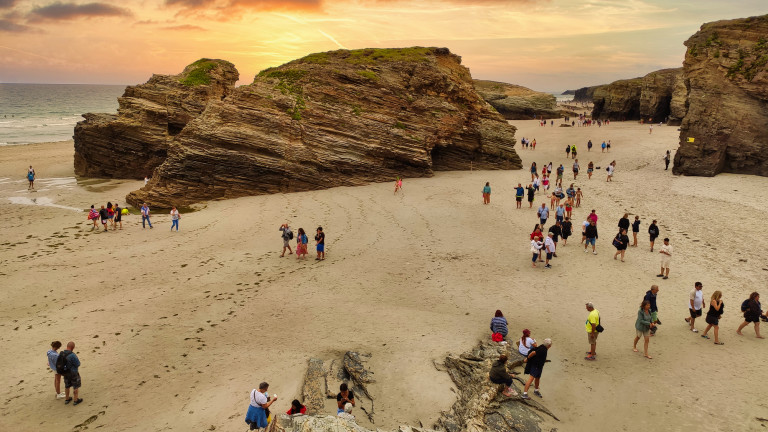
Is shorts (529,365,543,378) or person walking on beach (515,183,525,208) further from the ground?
person walking on beach (515,183,525,208)

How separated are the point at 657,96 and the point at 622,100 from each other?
8016 mm

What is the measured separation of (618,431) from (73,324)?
48.5 ft

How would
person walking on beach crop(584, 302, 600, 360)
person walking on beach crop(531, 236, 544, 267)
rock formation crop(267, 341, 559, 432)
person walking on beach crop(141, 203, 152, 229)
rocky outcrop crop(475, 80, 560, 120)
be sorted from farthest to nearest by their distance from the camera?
rocky outcrop crop(475, 80, 560, 120)
person walking on beach crop(141, 203, 152, 229)
person walking on beach crop(531, 236, 544, 267)
person walking on beach crop(584, 302, 600, 360)
rock formation crop(267, 341, 559, 432)

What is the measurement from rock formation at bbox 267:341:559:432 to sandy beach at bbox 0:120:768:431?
30cm

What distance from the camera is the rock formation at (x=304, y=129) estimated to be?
29203 mm

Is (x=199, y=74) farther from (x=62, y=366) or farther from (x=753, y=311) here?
(x=753, y=311)

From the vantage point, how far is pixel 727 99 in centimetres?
3231

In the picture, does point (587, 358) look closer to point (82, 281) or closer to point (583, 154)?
point (82, 281)

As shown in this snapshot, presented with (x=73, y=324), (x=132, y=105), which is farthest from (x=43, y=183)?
(x=73, y=324)

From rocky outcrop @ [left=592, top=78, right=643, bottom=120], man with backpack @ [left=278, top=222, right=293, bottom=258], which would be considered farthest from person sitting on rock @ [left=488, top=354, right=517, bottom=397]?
rocky outcrop @ [left=592, top=78, right=643, bottom=120]

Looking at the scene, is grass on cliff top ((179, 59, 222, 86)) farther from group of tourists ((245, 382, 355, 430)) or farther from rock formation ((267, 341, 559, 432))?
group of tourists ((245, 382, 355, 430))

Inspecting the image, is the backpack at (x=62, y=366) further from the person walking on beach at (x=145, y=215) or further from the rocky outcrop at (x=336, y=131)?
the rocky outcrop at (x=336, y=131)

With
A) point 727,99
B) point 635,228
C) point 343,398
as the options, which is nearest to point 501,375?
point 343,398

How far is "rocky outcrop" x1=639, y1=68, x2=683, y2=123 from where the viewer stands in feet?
225
